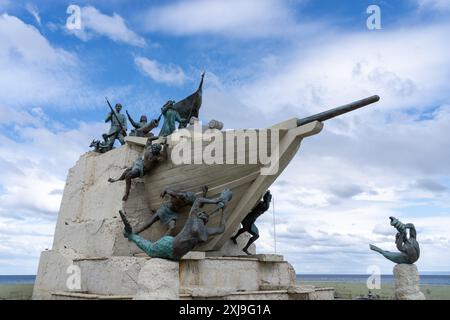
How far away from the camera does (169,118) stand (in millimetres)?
11266

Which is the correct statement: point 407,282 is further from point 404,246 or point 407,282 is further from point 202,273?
point 202,273

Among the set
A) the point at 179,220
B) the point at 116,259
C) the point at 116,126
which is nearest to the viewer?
the point at 116,259

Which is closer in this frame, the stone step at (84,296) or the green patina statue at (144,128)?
the stone step at (84,296)

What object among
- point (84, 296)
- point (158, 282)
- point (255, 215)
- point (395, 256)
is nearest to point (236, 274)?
point (255, 215)

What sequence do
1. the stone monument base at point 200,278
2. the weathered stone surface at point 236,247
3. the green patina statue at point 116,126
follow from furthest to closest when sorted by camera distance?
the green patina statue at point 116,126 < the weathered stone surface at point 236,247 < the stone monument base at point 200,278

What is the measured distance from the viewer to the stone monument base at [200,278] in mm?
8298

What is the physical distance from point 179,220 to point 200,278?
149 cm

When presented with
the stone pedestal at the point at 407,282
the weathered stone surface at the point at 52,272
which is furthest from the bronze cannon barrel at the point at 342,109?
the weathered stone surface at the point at 52,272

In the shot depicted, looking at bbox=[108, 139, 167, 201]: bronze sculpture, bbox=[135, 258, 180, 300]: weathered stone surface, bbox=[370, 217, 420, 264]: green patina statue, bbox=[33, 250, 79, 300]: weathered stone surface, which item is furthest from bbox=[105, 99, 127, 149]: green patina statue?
bbox=[135, 258, 180, 300]: weathered stone surface

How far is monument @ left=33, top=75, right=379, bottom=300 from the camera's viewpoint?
841 cm

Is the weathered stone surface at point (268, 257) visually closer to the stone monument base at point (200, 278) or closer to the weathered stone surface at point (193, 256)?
the stone monument base at point (200, 278)

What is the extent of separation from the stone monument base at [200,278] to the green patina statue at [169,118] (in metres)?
3.26

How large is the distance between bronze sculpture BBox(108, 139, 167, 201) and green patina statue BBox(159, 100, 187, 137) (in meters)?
1.13
